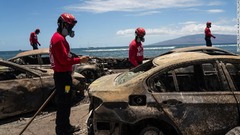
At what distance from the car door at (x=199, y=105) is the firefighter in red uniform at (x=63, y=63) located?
1.79 meters

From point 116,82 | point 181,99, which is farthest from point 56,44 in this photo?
point 181,99

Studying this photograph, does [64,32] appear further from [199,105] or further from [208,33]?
[208,33]

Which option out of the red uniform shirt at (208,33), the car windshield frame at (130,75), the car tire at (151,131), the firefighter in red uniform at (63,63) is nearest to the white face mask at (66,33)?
the firefighter in red uniform at (63,63)

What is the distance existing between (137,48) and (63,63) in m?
2.69

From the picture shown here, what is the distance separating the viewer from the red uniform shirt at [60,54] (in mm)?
6336

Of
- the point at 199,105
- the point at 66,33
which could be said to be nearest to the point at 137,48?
the point at 66,33

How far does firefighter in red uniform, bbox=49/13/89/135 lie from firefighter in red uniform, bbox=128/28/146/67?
7.09 feet

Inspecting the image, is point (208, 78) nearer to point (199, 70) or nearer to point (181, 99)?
point (199, 70)

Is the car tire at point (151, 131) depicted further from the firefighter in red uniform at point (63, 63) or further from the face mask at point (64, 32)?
the face mask at point (64, 32)

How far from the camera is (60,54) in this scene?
6359mm

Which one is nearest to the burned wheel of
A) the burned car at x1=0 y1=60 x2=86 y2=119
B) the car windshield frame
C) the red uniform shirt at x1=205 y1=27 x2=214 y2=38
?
the burned car at x1=0 y1=60 x2=86 y2=119

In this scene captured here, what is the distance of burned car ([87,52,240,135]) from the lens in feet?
16.6

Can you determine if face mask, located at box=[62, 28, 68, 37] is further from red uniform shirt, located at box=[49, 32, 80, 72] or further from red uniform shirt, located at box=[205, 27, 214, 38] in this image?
red uniform shirt, located at box=[205, 27, 214, 38]

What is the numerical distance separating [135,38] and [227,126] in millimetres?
4099
